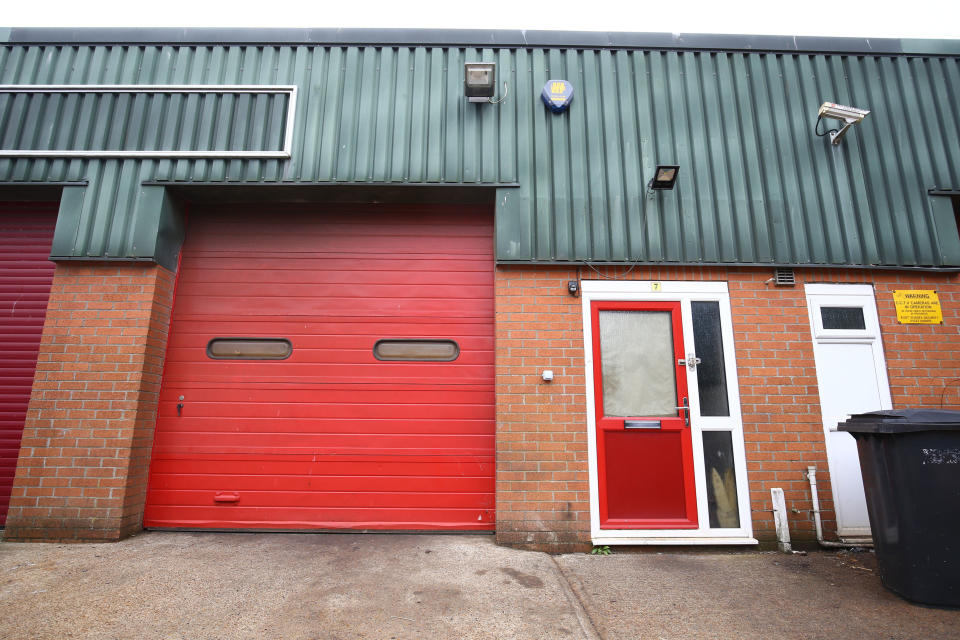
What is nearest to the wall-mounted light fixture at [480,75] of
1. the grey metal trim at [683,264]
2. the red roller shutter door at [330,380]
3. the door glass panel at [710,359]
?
the red roller shutter door at [330,380]

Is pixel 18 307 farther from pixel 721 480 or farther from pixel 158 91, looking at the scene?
pixel 721 480

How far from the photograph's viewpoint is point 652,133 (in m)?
5.00

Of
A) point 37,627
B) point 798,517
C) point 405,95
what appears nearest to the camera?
point 37,627

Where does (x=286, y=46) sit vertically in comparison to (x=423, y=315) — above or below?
above

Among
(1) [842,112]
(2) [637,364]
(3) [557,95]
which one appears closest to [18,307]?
(3) [557,95]

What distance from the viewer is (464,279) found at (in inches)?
200

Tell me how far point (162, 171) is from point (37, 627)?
4.15 meters

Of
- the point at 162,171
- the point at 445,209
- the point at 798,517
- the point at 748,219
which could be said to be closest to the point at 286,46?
the point at 162,171

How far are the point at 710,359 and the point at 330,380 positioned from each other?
13.0ft

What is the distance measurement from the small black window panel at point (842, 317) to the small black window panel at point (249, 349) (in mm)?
5684

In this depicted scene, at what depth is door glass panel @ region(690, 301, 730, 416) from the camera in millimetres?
4434

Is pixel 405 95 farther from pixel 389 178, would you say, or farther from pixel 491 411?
pixel 491 411

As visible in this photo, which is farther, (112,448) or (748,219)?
(748,219)

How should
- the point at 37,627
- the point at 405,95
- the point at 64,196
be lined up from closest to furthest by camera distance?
the point at 37,627 → the point at 64,196 → the point at 405,95
